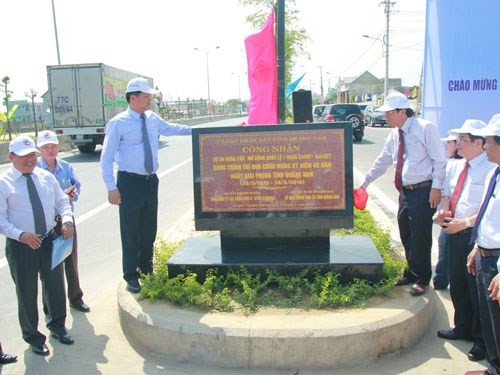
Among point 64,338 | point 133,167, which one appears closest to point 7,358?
point 64,338

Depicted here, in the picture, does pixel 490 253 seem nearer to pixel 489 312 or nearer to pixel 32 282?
pixel 489 312

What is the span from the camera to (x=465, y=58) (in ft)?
24.2

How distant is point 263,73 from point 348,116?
16296 mm

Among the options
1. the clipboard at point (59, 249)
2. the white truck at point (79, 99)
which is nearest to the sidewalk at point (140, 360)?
the clipboard at point (59, 249)

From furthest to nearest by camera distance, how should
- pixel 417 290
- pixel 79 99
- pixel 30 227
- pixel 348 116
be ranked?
pixel 348 116
pixel 79 99
pixel 417 290
pixel 30 227

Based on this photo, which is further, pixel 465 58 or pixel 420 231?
pixel 465 58

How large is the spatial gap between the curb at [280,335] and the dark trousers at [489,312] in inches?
25.0

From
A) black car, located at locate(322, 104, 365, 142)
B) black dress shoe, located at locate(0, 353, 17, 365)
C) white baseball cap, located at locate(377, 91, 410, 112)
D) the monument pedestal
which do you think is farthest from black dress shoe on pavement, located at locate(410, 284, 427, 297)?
black car, located at locate(322, 104, 365, 142)

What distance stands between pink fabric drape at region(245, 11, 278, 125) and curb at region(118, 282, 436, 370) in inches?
145

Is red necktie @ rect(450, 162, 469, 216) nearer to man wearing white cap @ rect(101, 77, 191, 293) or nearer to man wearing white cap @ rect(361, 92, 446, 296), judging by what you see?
man wearing white cap @ rect(361, 92, 446, 296)

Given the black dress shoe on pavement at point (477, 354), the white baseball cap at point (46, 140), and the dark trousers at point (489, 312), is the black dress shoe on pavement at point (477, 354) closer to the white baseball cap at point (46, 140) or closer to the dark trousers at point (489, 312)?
the dark trousers at point (489, 312)

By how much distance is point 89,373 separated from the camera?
342 centimetres

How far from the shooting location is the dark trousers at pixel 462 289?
3.54 metres

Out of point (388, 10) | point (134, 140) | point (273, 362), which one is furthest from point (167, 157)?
point (388, 10)
